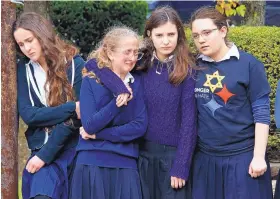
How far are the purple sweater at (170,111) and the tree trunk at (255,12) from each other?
3.40 meters

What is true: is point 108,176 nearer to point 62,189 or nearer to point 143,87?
point 62,189

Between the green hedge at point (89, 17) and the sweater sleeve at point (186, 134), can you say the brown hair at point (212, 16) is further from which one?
the green hedge at point (89, 17)

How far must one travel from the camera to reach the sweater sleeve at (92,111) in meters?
3.73

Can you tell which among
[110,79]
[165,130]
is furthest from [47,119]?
[165,130]

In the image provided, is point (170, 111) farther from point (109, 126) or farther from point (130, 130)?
point (109, 126)

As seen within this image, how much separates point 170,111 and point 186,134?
0.18 metres

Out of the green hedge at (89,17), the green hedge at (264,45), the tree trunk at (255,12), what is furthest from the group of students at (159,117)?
the green hedge at (89,17)

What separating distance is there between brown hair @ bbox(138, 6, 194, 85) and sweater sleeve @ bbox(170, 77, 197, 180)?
7 cm

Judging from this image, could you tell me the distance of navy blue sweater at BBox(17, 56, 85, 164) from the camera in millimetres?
3963

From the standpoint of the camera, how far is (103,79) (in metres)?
3.80

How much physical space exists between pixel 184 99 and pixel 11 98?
1.17 meters

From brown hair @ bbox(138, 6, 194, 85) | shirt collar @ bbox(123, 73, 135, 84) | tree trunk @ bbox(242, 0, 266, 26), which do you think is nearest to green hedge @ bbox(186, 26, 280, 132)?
tree trunk @ bbox(242, 0, 266, 26)

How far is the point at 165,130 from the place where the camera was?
152 inches

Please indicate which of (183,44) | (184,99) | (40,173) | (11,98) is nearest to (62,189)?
(40,173)
